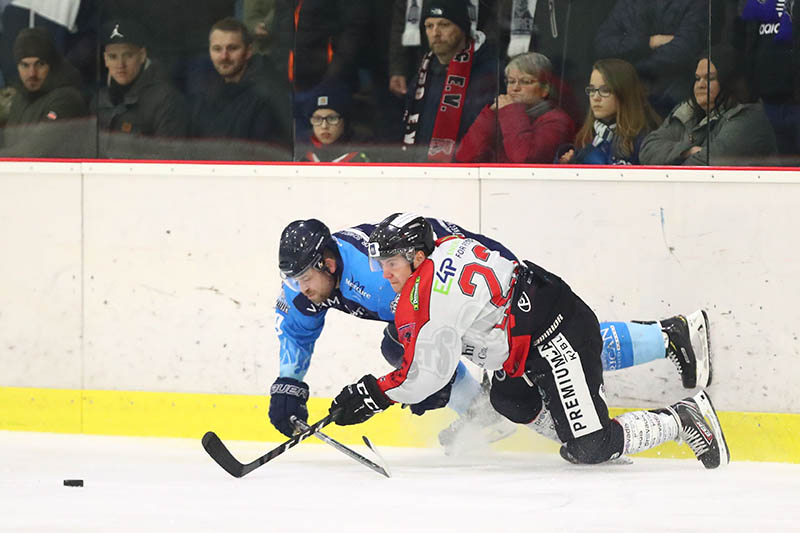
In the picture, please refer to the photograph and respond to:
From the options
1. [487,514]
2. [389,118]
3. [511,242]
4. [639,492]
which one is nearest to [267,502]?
[487,514]

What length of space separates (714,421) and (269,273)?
6.61ft

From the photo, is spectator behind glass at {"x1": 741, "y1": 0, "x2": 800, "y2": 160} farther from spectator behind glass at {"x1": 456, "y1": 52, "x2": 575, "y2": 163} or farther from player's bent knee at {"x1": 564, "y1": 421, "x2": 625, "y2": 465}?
player's bent knee at {"x1": 564, "y1": 421, "x2": 625, "y2": 465}

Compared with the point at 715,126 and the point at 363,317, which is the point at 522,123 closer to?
the point at 715,126

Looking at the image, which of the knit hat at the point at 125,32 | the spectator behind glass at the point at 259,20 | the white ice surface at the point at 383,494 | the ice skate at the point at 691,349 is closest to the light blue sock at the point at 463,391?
the white ice surface at the point at 383,494

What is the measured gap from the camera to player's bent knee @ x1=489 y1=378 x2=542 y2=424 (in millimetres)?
4453

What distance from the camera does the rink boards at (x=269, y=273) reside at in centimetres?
478

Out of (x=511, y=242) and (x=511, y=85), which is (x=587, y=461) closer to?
(x=511, y=242)

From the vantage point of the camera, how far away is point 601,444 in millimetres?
4316

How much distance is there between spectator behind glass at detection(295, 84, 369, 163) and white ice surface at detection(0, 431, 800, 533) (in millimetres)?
1332

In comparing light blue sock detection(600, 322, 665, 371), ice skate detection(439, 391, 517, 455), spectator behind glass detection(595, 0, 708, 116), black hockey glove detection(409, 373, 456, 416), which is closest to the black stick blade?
black hockey glove detection(409, 373, 456, 416)

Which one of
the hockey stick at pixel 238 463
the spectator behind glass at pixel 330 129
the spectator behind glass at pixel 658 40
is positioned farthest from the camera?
the spectator behind glass at pixel 330 129

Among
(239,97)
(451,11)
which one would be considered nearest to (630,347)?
(451,11)

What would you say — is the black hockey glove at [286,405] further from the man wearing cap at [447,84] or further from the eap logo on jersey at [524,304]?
the man wearing cap at [447,84]

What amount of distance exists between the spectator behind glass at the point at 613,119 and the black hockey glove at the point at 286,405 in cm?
155
